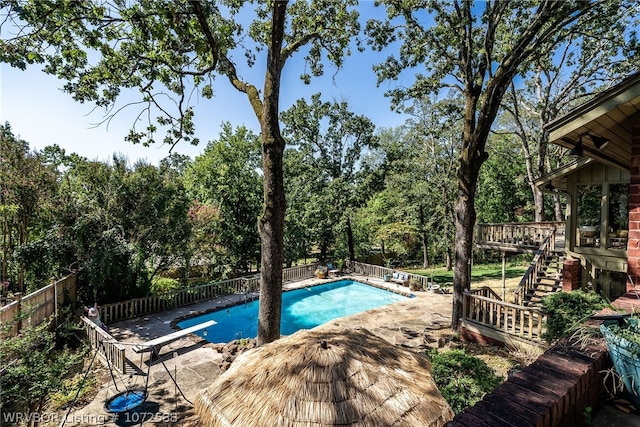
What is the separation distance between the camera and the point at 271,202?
6.09 metres

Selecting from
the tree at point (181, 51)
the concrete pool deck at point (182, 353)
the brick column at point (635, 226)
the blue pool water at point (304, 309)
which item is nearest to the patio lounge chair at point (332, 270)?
the blue pool water at point (304, 309)

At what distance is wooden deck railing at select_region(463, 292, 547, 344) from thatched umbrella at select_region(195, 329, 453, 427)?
493 cm

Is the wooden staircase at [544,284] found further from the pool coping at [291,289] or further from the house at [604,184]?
the pool coping at [291,289]

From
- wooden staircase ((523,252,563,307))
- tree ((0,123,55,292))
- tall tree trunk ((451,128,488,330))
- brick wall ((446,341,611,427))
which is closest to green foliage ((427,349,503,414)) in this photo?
brick wall ((446,341,611,427))

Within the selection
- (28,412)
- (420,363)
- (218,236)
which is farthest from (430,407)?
(218,236)

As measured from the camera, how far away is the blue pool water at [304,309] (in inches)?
448

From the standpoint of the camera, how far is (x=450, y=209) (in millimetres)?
19734

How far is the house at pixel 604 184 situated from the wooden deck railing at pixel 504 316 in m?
1.89

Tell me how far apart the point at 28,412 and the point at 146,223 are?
7463 mm

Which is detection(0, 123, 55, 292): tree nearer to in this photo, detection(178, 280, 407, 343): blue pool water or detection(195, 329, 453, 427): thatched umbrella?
detection(178, 280, 407, 343): blue pool water

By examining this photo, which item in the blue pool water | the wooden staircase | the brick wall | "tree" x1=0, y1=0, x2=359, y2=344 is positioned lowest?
the blue pool water

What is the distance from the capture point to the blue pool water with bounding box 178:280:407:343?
11.4m

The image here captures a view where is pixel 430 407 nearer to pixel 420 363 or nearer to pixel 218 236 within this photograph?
pixel 420 363

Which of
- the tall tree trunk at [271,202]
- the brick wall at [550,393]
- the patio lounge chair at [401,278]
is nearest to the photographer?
the brick wall at [550,393]
